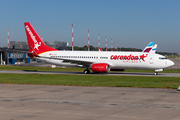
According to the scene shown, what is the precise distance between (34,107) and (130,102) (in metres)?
6.08

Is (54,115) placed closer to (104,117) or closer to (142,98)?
(104,117)

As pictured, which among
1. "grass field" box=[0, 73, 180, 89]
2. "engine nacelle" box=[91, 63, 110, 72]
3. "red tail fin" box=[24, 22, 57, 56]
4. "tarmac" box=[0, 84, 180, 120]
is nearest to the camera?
"tarmac" box=[0, 84, 180, 120]

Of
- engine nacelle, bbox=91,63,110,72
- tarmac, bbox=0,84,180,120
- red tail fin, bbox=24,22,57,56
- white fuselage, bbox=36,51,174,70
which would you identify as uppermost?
red tail fin, bbox=24,22,57,56

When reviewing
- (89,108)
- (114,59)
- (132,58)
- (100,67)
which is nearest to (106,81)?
(100,67)

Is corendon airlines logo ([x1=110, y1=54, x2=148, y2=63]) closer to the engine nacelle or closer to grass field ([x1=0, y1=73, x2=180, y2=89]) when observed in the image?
the engine nacelle

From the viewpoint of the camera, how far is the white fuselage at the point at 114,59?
4210 cm

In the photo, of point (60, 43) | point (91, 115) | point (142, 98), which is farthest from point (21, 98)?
point (60, 43)

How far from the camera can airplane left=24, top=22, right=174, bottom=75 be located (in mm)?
42188

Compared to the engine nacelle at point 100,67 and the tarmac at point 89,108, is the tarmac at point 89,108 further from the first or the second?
the engine nacelle at point 100,67

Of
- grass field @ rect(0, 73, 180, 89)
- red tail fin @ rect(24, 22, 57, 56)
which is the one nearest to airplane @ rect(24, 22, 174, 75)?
red tail fin @ rect(24, 22, 57, 56)

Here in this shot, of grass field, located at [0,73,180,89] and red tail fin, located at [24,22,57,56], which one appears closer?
grass field, located at [0,73,180,89]

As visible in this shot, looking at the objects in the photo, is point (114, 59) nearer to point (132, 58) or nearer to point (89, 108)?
point (132, 58)

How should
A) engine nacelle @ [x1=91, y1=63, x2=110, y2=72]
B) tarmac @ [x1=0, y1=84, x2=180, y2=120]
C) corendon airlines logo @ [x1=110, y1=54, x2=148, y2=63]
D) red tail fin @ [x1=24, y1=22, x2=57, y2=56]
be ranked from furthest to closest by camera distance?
red tail fin @ [x1=24, y1=22, x2=57, y2=56], corendon airlines logo @ [x1=110, y1=54, x2=148, y2=63], engine nacelle @ [x1=91, y1=63, x2=110, y2=72], tarmac @ [x1=0, y1=84, x2=180, y2=120]

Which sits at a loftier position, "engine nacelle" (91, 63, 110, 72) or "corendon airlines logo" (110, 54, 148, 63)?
"corendon airlines logo" (110, 54, 148, 63)
